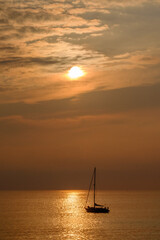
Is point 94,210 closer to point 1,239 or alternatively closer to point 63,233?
point 63,233

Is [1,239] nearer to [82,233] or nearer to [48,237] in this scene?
[48,237]

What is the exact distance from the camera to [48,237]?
330 ft

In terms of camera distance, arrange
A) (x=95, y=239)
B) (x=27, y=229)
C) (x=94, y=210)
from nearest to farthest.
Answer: (x=95, y=239) → (x=27, y=229) → (x=94, y=210)

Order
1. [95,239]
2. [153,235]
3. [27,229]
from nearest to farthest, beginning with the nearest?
[95,239]
[153,235]
[27,229]

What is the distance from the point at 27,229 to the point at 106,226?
24694 mm

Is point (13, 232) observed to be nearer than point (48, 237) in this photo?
No

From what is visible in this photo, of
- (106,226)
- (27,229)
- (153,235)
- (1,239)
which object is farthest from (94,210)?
(1,239)

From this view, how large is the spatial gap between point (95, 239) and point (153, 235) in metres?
17.2

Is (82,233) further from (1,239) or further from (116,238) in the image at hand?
(1,239)

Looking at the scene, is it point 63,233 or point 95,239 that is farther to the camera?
point 63,233

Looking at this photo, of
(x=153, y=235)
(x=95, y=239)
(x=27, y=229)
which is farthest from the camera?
(x=27, y=229)

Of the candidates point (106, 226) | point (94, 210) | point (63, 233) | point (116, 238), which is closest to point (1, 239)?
point (63, 233)

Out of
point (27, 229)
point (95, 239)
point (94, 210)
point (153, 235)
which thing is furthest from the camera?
point (94, 210)

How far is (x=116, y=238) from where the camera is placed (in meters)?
98.9
